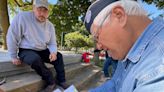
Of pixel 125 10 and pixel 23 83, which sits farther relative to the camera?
pixel 23 83

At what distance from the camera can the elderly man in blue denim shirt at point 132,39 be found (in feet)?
3.12

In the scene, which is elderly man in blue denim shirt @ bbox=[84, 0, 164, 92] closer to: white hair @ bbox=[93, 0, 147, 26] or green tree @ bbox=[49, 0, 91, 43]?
white hair @ bbox=[93, 0, 147, 26]

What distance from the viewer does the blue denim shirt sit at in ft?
2.98

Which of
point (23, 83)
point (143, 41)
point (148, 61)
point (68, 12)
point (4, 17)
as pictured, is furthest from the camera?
point (68, 12)

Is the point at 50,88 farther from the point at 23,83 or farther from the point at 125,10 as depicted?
the point at 125,10

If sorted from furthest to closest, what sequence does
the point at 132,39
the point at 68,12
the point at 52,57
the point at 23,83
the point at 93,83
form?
1. the point at 68,12
2. the point at 93,83
3. the point at 52,57
4. the point at 23,83
5. the point at 132,39

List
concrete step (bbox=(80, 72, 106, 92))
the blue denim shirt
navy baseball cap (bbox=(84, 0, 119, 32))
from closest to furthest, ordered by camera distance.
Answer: the blue denim shirt → navy baseball cap (bbox=(84, 0, 119, 32)) → concrete step (bbox=(80, 72, 106, 92))

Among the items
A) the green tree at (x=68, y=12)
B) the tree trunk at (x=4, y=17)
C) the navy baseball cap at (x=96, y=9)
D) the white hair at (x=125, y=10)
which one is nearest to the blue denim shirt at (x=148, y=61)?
the white hair at (x=125, y=10)

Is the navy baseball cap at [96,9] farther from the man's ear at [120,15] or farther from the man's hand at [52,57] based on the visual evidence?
the man's hand at [52,57]

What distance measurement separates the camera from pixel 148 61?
39.4 inches

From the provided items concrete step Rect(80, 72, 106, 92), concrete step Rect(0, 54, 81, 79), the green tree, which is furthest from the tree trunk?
concrete step Rect(0, 54, 81, 79)

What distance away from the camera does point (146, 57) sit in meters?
1.02

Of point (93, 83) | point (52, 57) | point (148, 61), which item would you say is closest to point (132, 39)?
point (148, 61)

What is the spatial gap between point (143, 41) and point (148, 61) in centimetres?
12
